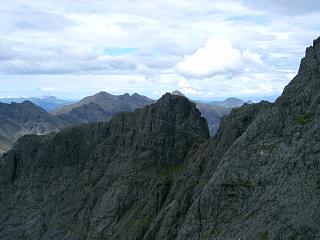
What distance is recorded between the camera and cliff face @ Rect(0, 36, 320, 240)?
105 m

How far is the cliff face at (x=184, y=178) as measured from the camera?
346ft

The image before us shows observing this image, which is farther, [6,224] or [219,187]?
[6,224]

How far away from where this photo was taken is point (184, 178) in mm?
146250

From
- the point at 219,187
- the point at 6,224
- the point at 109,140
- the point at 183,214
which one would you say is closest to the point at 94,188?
the point at 109,140

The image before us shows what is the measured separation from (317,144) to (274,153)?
965 cm

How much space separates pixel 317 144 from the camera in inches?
4112

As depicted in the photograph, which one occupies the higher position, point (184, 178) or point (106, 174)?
point (184, 178)

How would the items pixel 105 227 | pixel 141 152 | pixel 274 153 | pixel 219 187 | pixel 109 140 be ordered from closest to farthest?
pixel 274 153 → pixel 219 187 → pixel 105 227 → pixel 141 152 → pixel 109 140

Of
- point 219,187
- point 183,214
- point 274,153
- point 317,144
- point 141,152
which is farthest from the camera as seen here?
point 141,152

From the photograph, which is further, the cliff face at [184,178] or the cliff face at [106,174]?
the cliff face at [106,174]

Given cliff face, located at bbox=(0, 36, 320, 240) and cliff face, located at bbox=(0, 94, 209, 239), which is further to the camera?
cliff face, located at bbox=(0, 94, 209, 239)

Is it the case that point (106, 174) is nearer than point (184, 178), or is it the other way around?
point (184, 178)

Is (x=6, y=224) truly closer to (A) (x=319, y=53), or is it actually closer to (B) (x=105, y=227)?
(B) (x=105, y=227)

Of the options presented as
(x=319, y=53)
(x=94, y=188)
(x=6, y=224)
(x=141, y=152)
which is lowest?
(x=6, y=224)
